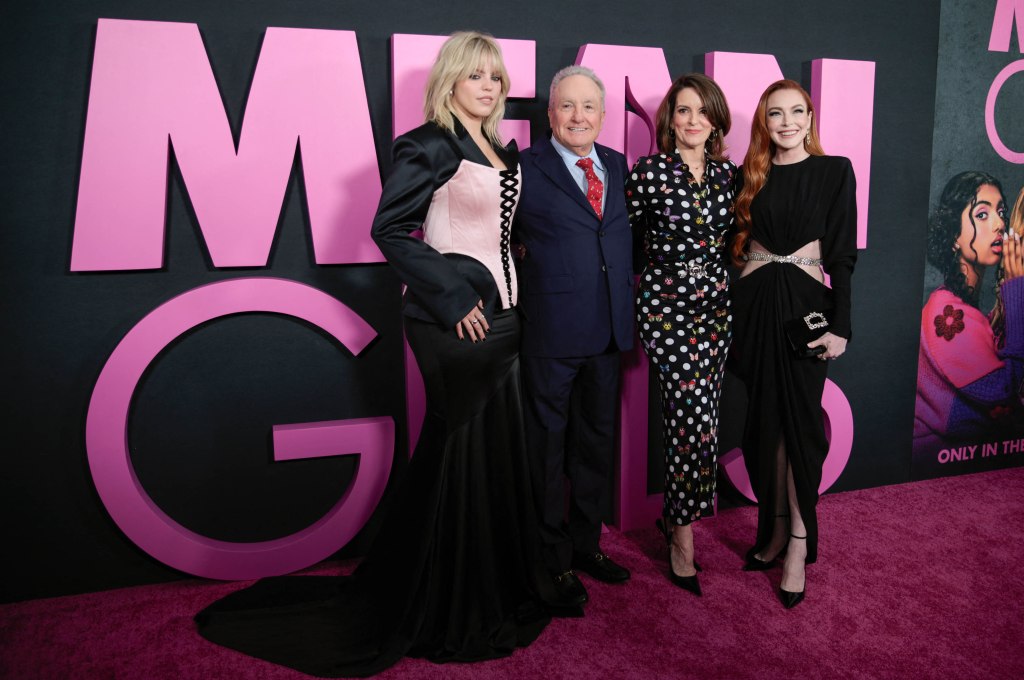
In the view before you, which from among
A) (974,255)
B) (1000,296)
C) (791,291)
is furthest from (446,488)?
(1000,296)

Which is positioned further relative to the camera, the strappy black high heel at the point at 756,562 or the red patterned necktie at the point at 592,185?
the strappy black high heel at the point at 756,562

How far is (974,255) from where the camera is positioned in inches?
140

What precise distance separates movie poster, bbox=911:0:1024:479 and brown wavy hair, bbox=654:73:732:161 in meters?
1.51

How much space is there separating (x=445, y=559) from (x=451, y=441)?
0.37m

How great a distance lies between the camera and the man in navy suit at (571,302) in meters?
2.42

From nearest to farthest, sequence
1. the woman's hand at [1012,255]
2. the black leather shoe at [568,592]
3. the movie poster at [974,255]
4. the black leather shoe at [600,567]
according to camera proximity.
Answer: the black leather shoe at [568,592]
the black leather shoe at [600,567]
the movie poster at [974,255]
the woman's hand at [1012,255]

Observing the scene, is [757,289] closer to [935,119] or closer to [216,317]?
[935,119]

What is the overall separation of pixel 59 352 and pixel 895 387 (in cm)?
354

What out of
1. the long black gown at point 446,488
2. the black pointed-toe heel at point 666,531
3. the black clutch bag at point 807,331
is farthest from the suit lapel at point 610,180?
the black pointed-toe heel at point 666,531

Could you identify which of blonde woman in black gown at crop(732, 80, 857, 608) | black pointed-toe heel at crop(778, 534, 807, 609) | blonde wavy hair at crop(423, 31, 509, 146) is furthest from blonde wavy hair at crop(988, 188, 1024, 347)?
blonde wavy hair at crop(423, 31, 509, 146)

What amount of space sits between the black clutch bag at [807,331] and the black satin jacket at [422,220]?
3.69 ft

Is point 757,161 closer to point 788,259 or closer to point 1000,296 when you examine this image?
point 788,259

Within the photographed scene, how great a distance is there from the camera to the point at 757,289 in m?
2.58

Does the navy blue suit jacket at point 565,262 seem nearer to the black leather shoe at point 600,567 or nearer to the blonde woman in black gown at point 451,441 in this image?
the blonde woman in black gown at point 451,441
